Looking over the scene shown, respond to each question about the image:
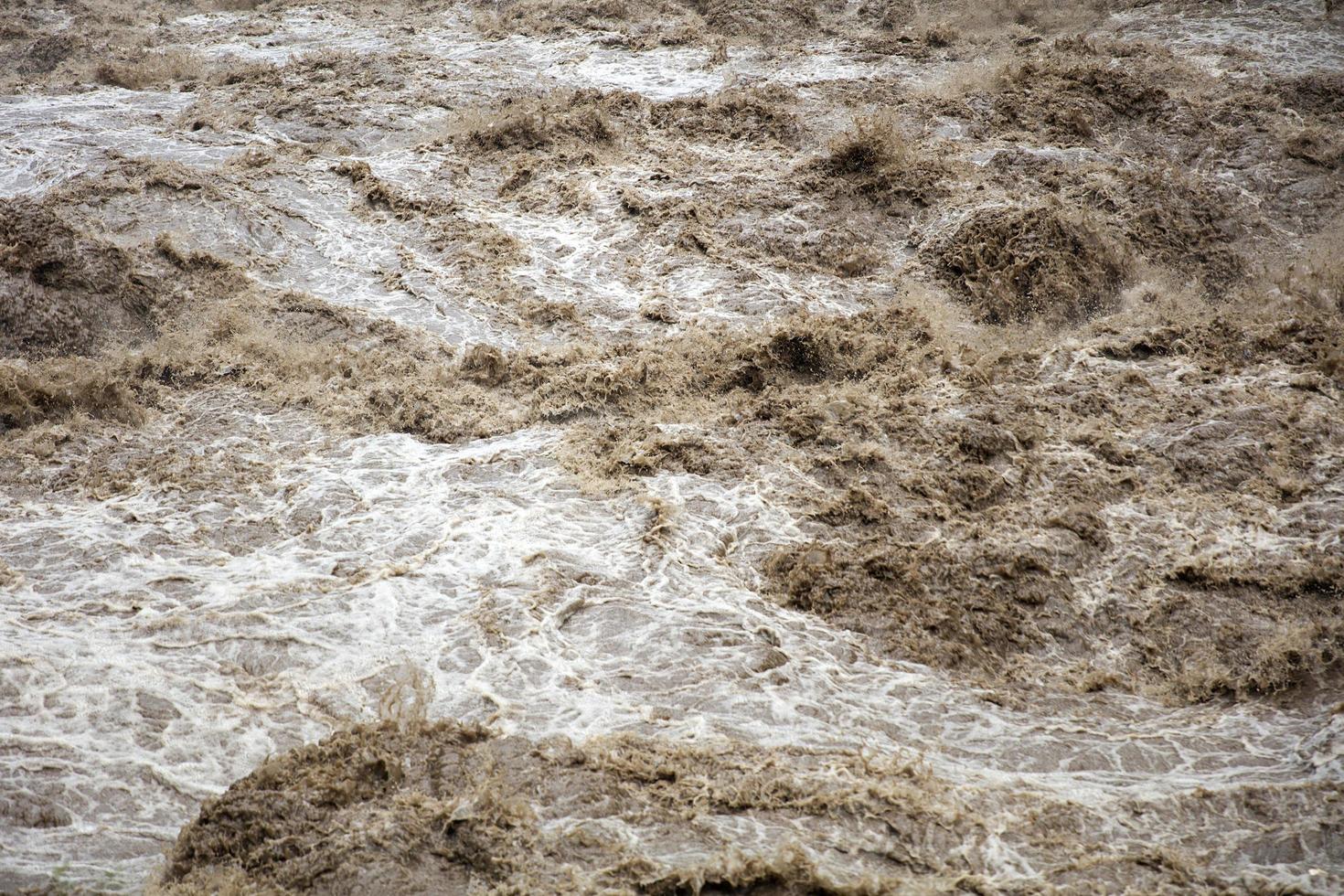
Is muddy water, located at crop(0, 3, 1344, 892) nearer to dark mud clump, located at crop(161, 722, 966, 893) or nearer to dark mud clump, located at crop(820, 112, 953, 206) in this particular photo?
dark mud clump, located at crop(161, 722, 966, 893)

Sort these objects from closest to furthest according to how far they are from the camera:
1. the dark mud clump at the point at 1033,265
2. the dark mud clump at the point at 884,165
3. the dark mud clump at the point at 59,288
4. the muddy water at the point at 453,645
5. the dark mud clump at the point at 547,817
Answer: the dark mud clump at the point at 547,817 → the muddy water at the point at 453,645 → the dark mud clump at the point at 59,288 → the dark mud clump at the point at 1033,265 → the dark mud clump at the point at 884,165

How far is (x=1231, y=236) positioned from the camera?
32.2ft

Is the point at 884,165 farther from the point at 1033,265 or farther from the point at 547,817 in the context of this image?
the point at 547,817

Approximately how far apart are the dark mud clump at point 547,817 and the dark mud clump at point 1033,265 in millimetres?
5404

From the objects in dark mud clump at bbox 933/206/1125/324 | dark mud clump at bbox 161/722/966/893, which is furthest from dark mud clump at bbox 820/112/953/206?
dark mud clump at bbox 161/722/966/893

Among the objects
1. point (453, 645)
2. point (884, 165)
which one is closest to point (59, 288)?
point (453, 645)

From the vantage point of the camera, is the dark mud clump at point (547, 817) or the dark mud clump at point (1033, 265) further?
the dark mud clump at point (1033, 265)

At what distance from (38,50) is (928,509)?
14.3 meters

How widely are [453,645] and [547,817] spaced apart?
1496mm

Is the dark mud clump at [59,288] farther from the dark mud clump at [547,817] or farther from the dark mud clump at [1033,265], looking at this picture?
the dark mud clump at [1033,265]

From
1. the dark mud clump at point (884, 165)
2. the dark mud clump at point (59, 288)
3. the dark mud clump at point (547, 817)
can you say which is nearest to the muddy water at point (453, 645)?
the dark mud clump at point (547, 817)

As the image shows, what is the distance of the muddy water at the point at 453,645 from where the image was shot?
14.9 feet

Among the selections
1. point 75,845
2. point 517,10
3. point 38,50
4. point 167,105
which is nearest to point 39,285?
point 167,105

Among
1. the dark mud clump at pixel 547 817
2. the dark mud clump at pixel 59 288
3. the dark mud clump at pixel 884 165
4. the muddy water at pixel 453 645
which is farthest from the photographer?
the dark mud clump at pixel 884 165
